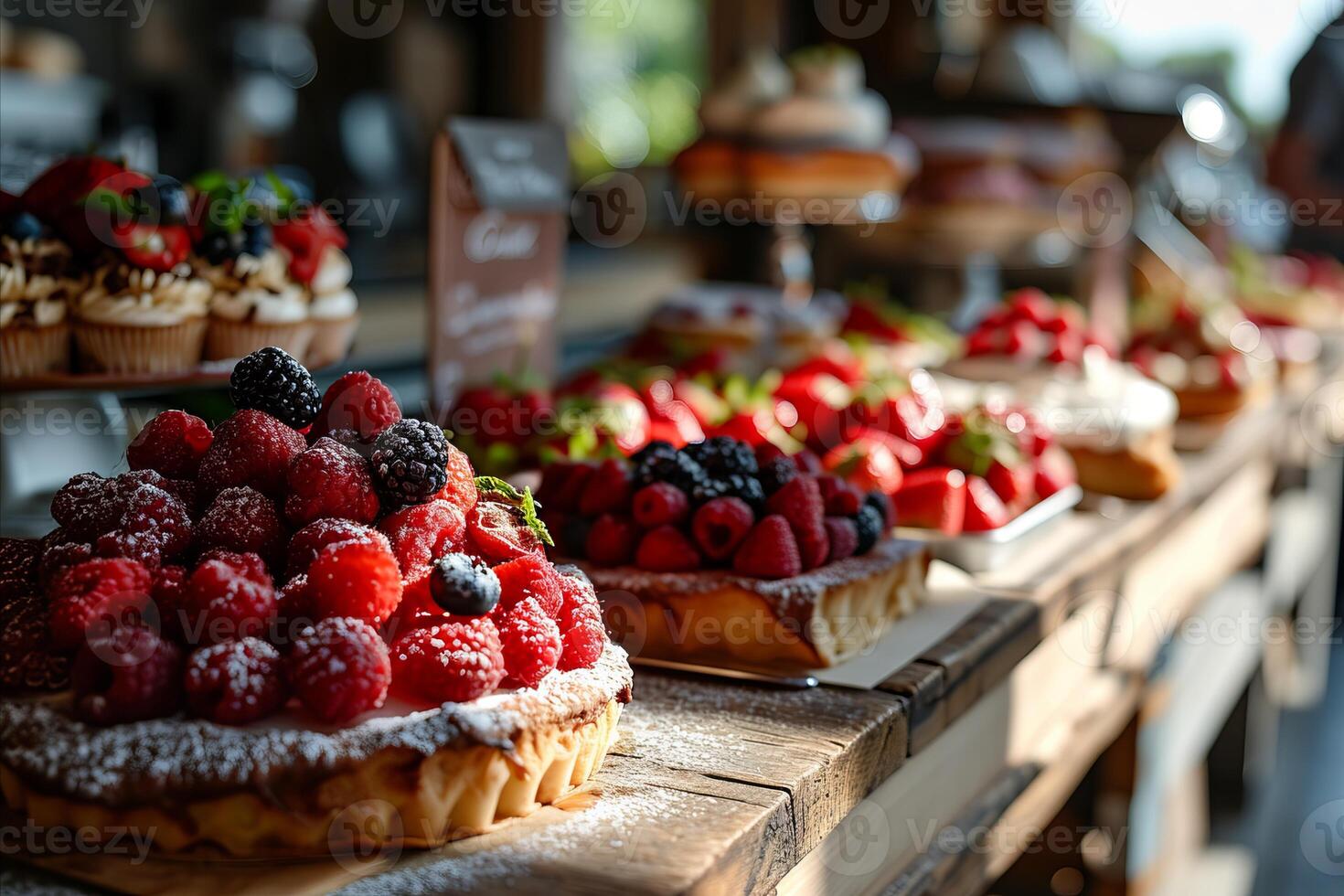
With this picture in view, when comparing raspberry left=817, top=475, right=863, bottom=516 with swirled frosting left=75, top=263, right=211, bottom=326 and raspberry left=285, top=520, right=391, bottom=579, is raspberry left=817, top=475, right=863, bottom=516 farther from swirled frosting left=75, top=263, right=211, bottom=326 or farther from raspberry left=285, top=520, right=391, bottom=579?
swirled frosting left=75, top=263, right=211, bottom=326

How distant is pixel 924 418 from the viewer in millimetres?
2230

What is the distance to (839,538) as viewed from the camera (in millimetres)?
1617

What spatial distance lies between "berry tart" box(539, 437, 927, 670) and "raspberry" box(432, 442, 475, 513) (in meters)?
0.36

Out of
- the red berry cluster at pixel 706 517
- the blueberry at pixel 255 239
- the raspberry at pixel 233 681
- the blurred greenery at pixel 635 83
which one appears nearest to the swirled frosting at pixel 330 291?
the blueberry at pixel 255 239

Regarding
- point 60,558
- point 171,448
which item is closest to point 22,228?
point 171,448

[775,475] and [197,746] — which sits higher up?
[775,475]

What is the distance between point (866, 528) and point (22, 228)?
1.14 meters

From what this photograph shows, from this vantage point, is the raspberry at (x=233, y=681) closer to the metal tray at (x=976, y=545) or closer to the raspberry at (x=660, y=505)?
the raspberry at (x=660, y=505)

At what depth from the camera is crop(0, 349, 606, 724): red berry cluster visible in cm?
103

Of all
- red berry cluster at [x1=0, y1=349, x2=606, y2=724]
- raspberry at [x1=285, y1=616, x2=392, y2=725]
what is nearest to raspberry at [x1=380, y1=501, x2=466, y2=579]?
red berry cluster at [x1=0, y1=349, x2=606, y2=724]

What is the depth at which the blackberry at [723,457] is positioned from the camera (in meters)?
1.57

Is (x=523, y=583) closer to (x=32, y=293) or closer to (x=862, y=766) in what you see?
(x=862, y=766)

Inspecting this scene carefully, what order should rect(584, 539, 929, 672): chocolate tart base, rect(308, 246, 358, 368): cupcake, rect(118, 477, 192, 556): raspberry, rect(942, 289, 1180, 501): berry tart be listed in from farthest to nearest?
rect(942, 289, 1180, 501): berry tart, rect(308, 246, 358, 368): cupcake, rect(584, 539, 929, 672): chocolate tart base, rect(118, 477, 192, 556): raspberry

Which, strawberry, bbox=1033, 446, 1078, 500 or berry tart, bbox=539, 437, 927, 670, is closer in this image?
berry tart, bbox=539, 437, 927, 670
